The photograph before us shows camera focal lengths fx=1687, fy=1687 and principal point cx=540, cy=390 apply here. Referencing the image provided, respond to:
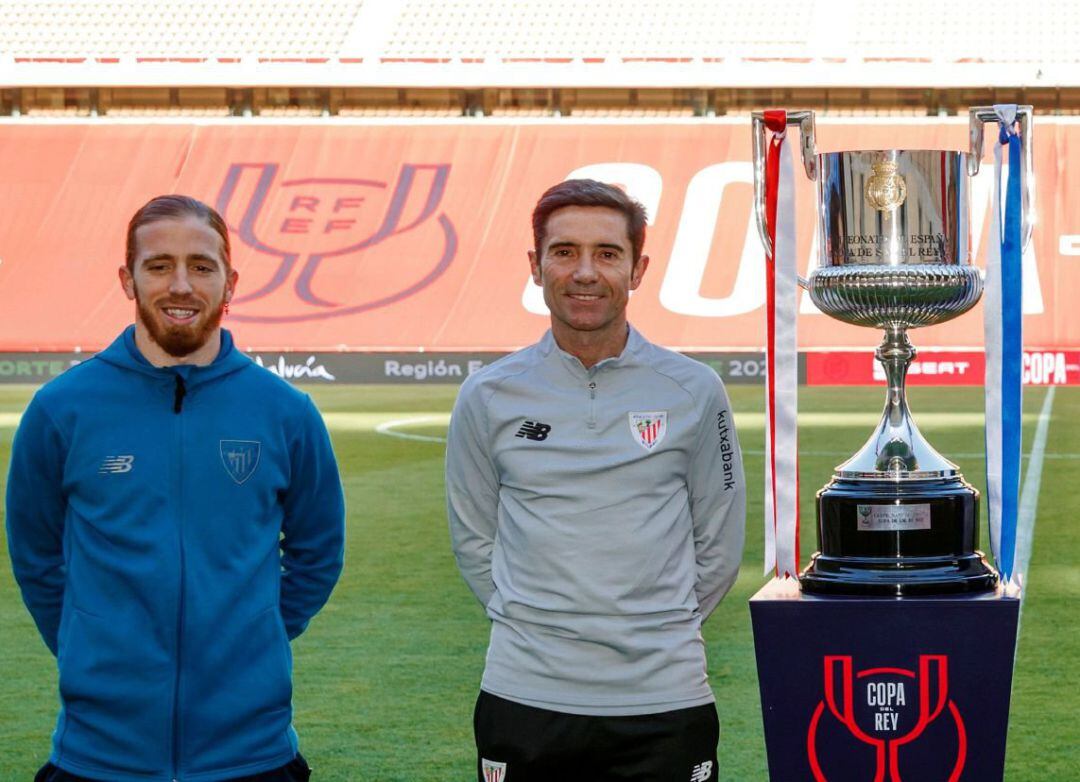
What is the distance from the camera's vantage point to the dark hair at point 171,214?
2.46 metres

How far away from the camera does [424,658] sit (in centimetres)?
582

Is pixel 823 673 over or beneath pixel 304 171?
beneath

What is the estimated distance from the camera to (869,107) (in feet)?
82.0

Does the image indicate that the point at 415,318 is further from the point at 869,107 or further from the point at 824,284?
the point at 824,284

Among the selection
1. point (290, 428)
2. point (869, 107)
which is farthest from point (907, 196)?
point (869, 107)

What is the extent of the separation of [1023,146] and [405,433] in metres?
11.6

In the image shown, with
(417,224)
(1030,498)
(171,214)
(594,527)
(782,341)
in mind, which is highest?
(417,224)

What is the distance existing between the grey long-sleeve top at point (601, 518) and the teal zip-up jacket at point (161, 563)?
0.36m

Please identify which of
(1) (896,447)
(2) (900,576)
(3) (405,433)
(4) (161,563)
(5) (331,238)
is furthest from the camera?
(5) (331,238)

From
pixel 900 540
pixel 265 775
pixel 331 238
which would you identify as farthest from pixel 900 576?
pixel 331 238

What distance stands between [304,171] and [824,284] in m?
20.2

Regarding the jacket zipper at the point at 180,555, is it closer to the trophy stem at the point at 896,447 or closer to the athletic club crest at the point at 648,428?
the athletic club crest at the point at 648,428

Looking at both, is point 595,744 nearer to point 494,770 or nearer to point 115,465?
point 494,770
